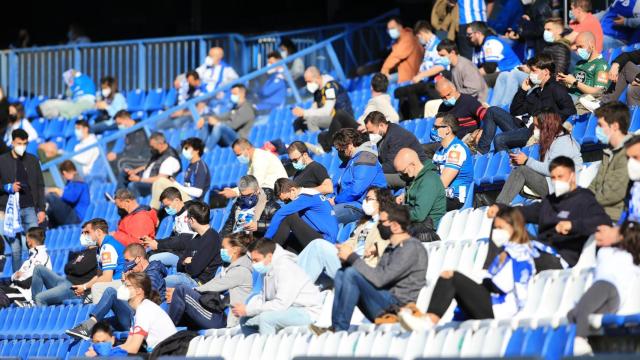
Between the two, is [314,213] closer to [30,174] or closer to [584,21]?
[584,21]

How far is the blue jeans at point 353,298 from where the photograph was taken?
9.95 metres

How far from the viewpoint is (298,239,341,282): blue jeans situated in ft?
36.8

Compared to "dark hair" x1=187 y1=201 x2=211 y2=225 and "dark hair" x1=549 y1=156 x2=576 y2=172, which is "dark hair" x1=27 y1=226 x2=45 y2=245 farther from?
"dark hair" x1=549 y1=156 x2=576 y2=172

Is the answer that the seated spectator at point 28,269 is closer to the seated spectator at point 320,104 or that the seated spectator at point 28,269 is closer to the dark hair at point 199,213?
the dark hair at point 199,213

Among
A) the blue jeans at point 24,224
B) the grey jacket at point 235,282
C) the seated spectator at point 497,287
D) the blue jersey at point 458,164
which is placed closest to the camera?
the seated spectator at point 497,287

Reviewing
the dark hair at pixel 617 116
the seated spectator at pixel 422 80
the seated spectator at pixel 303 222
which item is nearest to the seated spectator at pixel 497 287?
the dark hair at pixel 617 116

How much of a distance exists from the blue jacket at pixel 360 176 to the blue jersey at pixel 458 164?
25.8 inches

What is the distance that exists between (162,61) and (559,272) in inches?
505

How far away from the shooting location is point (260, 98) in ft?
60.2

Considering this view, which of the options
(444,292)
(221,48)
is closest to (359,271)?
(444,292)

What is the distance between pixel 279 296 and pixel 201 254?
246 centimetres

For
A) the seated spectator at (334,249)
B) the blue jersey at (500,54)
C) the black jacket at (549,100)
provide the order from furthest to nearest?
the blue jersey at (500,54) < the black jacket at (549,100) < the seated spectator at (334,249)

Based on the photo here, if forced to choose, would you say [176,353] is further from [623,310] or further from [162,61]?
[162,61]

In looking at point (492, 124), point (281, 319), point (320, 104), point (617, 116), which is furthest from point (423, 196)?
point (320, 104)
